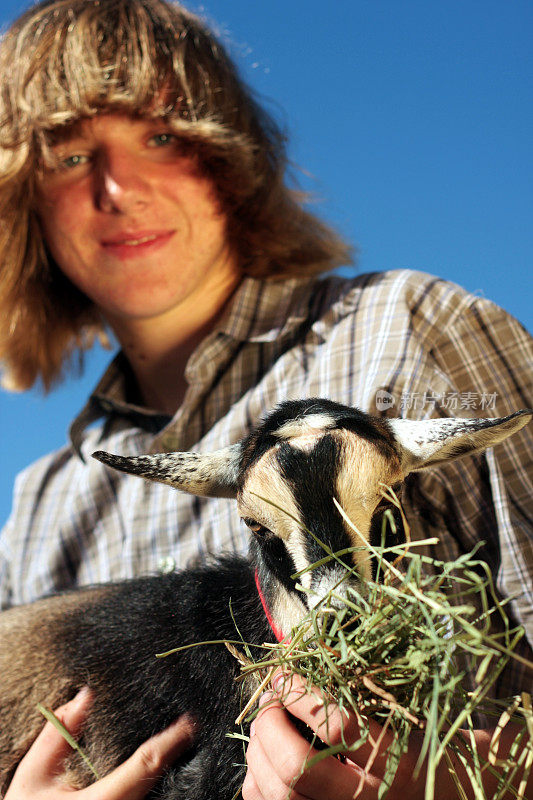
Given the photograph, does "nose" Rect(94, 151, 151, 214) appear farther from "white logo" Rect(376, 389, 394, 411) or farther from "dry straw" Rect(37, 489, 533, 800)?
"dry straw" Rect(37, 489, 533, 800)

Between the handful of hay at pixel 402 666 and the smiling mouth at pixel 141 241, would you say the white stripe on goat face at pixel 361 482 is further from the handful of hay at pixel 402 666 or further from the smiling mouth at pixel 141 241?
the smiling mouth at pixel 141 241

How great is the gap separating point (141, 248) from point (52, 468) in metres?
1.64

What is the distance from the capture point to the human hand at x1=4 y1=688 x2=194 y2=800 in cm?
243

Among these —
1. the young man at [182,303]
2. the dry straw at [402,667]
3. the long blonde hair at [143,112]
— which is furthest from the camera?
the long blonde hair at [143,112]

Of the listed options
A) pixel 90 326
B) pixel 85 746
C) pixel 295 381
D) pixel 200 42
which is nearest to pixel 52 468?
pixel 90 326

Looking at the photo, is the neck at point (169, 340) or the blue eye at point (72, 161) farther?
the neck at point (169, 340)

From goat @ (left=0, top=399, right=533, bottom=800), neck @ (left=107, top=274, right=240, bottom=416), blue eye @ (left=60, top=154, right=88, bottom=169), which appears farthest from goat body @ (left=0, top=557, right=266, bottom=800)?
blue eye @ (left=60, top=154, right=88, bottom=169)

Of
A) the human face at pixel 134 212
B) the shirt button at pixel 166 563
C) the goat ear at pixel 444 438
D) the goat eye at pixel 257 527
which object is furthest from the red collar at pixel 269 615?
the human face at pixel 134 212

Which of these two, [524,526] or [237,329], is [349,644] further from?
[237,329]

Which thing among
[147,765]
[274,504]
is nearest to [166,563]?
[147,765]

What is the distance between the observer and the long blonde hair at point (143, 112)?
3.93 meters

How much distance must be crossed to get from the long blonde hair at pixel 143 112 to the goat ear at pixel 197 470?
207 cm

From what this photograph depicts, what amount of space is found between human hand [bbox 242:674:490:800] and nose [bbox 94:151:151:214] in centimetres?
287

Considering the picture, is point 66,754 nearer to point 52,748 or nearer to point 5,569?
point 52,748
